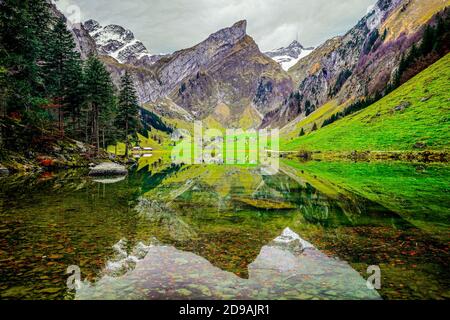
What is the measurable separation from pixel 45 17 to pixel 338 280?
68.2 m

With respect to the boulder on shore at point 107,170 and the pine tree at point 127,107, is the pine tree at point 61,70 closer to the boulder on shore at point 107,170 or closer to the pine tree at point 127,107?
the pine tree at point 127,107

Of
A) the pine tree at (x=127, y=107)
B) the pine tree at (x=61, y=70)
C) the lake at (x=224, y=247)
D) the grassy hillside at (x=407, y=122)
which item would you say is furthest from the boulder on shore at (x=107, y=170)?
the grassy hillside at (x=407, y=122)

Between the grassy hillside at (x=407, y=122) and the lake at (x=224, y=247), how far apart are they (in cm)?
4829

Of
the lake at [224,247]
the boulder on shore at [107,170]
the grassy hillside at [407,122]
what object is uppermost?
the grassy hillside at [407,122]

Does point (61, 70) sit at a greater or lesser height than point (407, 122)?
greater

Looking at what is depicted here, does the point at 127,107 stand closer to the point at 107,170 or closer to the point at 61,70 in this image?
the point at 61,70

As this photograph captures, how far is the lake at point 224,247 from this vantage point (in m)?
8.23

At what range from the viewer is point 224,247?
1188 cm

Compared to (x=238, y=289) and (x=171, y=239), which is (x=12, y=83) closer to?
(x=171, y=239)

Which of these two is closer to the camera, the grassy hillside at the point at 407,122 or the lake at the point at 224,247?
the lake at the point at 224,247

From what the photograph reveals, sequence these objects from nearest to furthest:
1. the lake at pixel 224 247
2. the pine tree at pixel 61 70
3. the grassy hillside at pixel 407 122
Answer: the lake at pixel 224 247, the pine tree at pixel 61 70, the grassy hillside at pixel 407 122

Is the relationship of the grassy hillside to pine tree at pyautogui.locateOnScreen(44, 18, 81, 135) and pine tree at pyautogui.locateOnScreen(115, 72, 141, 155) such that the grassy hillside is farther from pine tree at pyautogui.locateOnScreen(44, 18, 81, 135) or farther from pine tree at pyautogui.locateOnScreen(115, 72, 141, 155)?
pine tree at pyautogui.locateOnScreen(44, 18, 81, 135)

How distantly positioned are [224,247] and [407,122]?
7949 centimetres

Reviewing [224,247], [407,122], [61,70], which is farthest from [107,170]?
[407,122]
